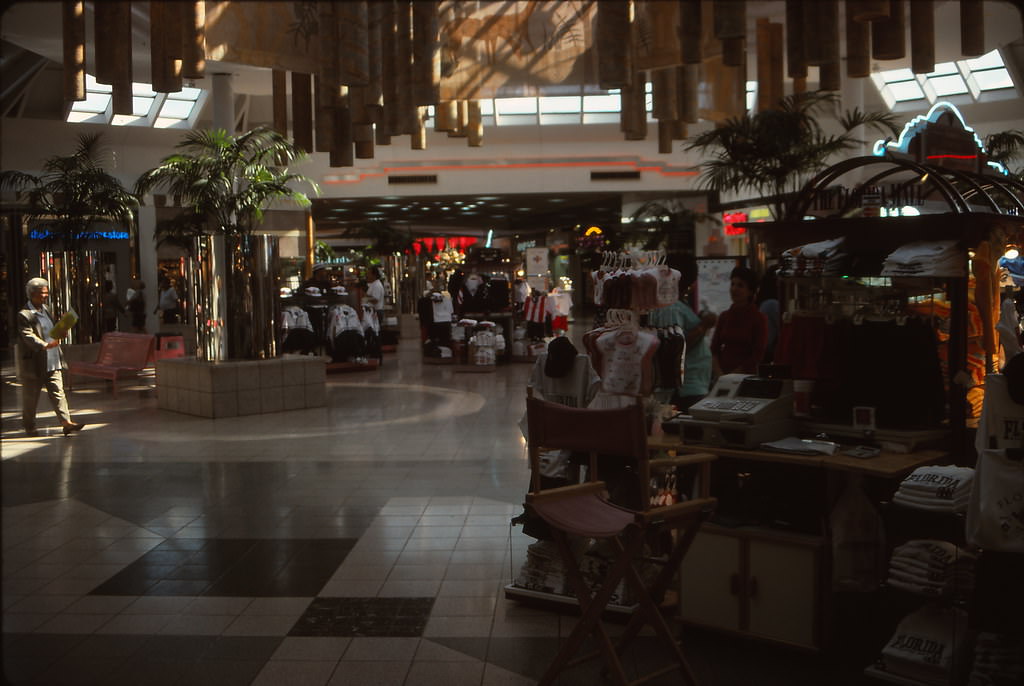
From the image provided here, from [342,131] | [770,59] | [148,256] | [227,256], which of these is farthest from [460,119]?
[148,256]

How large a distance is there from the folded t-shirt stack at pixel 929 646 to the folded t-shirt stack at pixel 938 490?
Answer: 38 centimetres

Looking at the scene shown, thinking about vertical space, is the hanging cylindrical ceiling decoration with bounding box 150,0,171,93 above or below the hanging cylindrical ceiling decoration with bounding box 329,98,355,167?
above

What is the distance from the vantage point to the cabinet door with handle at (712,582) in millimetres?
3887

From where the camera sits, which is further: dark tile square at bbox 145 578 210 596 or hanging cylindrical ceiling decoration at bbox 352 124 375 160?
dark tile square at bbox 145 578 210 596

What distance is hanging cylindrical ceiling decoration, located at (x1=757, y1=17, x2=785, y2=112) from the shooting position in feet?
13.2

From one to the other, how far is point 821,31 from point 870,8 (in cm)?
21

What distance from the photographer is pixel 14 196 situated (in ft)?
68.2

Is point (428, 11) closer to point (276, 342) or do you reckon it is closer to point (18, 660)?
point (18, 660)

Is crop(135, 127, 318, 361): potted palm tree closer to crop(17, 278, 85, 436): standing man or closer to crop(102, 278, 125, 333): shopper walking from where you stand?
crop(17, 278, 85, 436): standing man

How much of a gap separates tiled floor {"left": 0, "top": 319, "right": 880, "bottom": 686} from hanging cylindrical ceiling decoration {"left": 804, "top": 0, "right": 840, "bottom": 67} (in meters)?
2.23

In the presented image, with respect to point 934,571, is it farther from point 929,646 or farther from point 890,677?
point 890,677

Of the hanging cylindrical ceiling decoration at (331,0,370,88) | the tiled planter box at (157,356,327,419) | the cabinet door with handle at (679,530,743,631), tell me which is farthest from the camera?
the tiled planter box at (157,356,327,419)

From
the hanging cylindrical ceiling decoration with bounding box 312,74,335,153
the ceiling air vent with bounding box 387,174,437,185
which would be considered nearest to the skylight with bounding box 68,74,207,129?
the ceiling air vent with bounding box 387,174,437,185

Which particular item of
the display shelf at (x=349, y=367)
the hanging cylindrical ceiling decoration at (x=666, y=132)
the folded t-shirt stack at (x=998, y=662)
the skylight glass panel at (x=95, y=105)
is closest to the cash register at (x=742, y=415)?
the folded t-shirt stack at (x=998, y=662)
